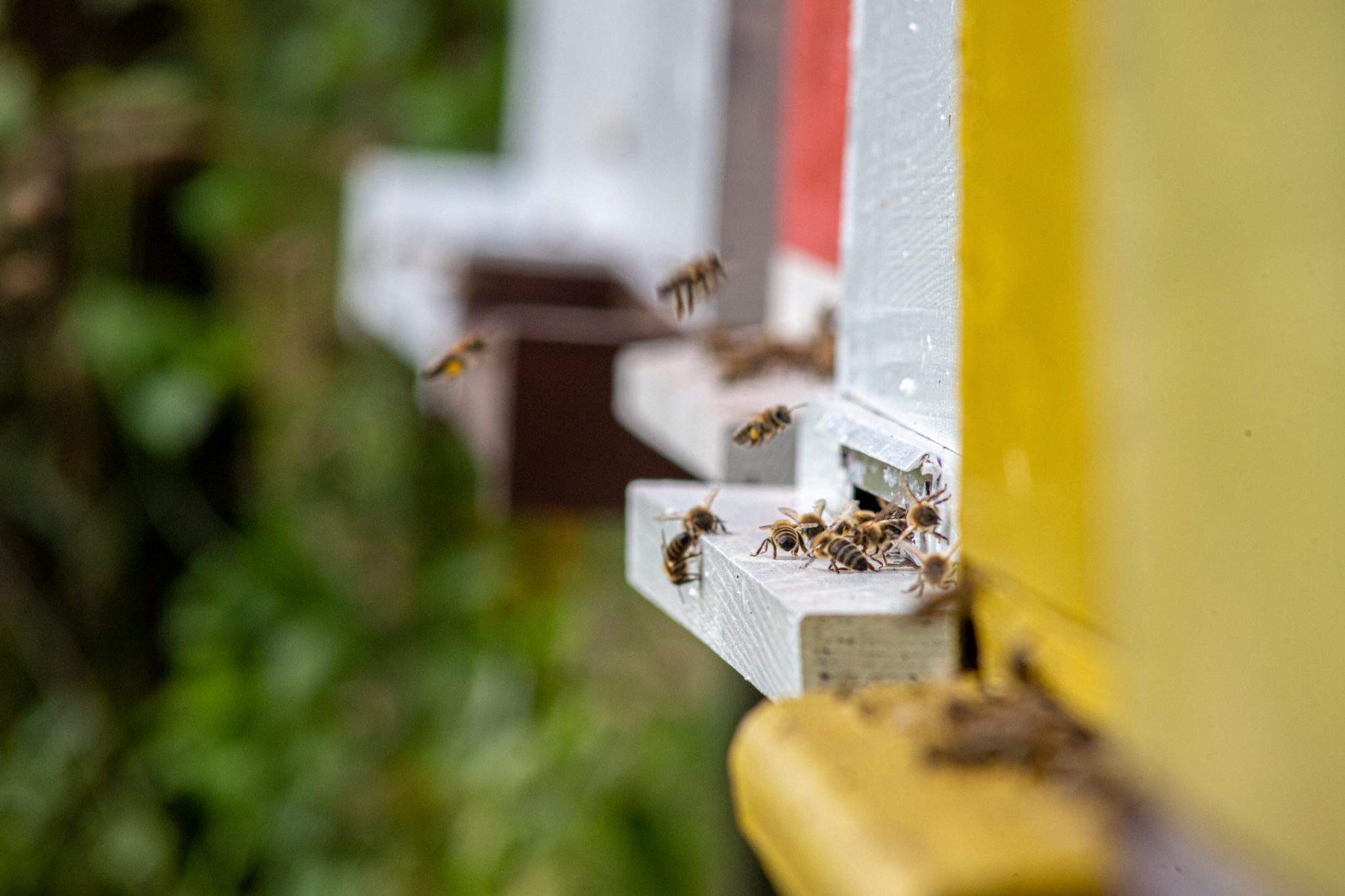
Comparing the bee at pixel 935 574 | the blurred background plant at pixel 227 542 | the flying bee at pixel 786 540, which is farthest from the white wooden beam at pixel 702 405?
the blurred background plant at pixel 227 542

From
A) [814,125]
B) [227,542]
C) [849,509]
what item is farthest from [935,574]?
[227,542]

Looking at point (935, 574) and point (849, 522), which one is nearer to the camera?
point (935, 574)

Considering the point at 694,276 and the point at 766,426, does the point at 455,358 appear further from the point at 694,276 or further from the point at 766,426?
the point at 766,426

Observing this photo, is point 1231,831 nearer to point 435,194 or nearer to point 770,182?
point 770,182

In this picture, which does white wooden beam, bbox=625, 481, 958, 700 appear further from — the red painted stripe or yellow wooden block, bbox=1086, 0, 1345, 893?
the red painted stripe

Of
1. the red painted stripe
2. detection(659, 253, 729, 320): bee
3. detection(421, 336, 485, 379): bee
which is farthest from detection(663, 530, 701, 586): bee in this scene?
detection(421, 336, 485, 379): bee

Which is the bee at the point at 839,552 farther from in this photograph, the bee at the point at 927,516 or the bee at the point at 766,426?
the bee at the point at 766,426

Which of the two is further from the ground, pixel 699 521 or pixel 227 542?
pixel 699 521
